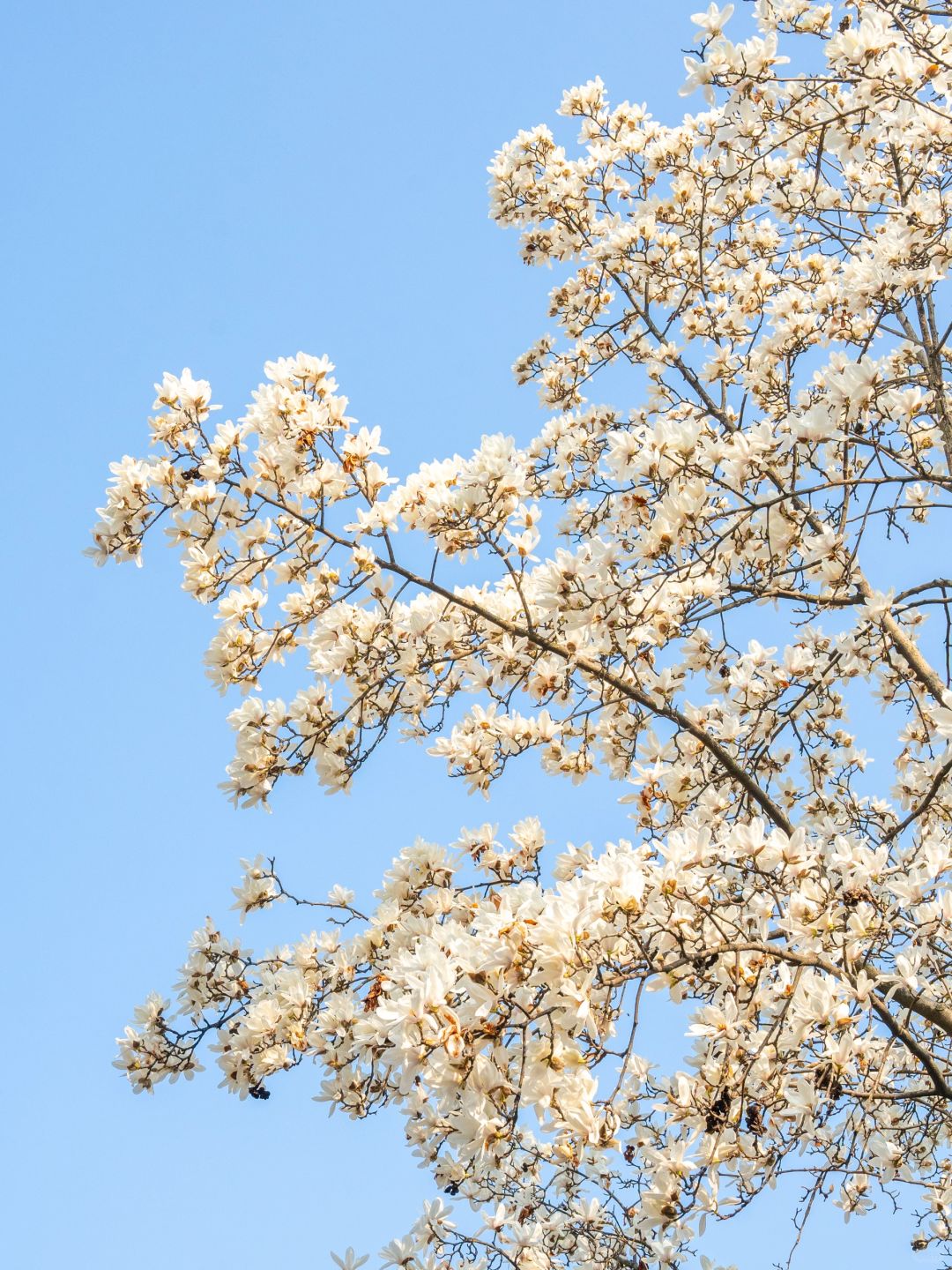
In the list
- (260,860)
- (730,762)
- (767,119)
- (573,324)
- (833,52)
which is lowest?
(260,860)

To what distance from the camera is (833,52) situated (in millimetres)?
4492

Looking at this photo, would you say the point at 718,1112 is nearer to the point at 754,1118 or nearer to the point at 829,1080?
the point at 754,1118

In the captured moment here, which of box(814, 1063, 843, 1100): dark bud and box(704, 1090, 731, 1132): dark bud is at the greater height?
box(814, 1063, 843, 1100): dark bud

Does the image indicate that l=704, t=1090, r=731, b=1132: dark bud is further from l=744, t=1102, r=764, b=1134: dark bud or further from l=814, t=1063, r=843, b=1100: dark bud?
l=814, t=1063, r=843, b=1100: dark bud

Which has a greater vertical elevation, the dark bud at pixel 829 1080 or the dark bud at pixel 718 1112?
the dark bud at pixel 829 1080

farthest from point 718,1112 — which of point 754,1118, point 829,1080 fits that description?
point 829,1080

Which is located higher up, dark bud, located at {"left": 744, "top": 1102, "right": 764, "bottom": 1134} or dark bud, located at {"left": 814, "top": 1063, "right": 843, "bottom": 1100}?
dark bud, located at {"left": 814, "top": 1063, "right": 843, "bottom": 1100}

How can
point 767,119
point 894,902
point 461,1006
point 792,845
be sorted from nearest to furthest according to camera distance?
point 461,1006
point 792,845
point 894,902
point 767,119

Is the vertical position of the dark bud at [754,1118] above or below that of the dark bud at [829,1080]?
below

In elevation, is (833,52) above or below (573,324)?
below

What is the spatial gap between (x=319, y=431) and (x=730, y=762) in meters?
1.97

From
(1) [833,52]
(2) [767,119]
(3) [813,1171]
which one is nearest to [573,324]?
(2) [767,119]

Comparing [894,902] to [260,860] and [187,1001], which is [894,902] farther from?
[187,1001]

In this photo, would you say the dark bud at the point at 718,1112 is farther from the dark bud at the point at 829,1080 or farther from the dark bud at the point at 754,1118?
the dark bud at the point at 829,1080
